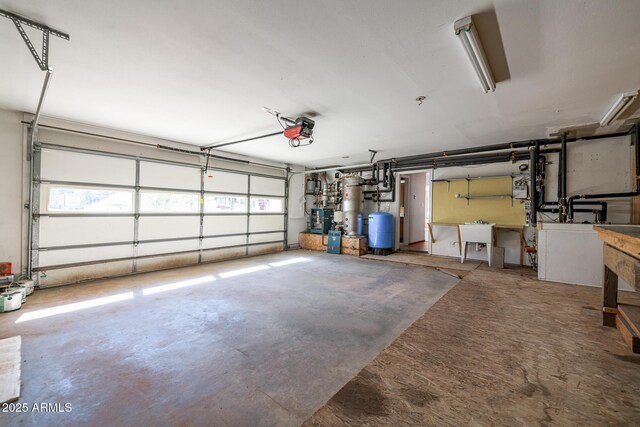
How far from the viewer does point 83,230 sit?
4.54 metres

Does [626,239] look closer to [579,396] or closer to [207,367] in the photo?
[579,396]

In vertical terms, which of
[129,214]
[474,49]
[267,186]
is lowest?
[129,214]

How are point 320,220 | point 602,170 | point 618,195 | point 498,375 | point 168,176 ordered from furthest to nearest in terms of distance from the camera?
point 320,220
point 168,176
point 602,170
point 618,195
point 498,375

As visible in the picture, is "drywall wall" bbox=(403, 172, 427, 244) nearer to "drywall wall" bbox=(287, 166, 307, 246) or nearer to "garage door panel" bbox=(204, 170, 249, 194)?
"drywall wall" bbox=(287, 166, 307, 246)

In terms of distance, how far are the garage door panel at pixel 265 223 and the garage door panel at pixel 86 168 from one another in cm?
307

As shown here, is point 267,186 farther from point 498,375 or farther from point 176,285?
point 498,375

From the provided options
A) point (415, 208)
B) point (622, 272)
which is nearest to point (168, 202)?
point (622, 272)

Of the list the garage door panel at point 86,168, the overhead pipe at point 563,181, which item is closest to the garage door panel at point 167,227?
the garage door panel at point 86,168

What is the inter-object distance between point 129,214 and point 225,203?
7.04 ft

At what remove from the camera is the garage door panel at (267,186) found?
7.36 metres

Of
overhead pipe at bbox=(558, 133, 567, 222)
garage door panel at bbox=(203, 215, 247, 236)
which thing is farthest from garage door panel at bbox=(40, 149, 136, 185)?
overhead pipe at bbox=(558, 133, 567, 222)

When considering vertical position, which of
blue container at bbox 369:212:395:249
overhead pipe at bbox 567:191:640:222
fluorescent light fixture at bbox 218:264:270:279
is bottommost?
fluorescent light fixture at bbox 218:264:270:279

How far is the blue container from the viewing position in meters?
7.23

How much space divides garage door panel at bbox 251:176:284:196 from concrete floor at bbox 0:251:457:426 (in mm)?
3509
